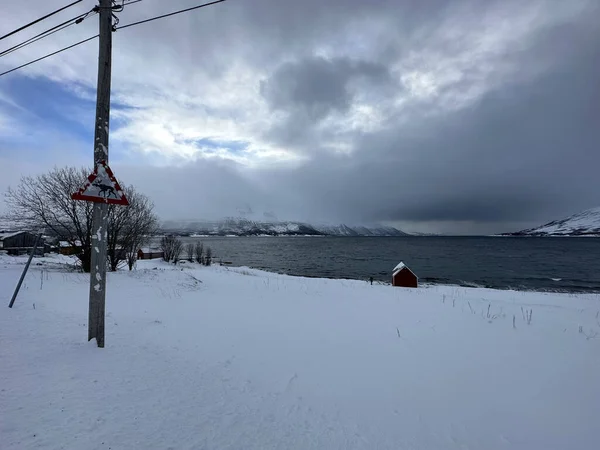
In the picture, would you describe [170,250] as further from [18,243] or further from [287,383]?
[287,383]

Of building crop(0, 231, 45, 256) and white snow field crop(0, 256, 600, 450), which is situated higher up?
building crop(0, 231, 45, 256)

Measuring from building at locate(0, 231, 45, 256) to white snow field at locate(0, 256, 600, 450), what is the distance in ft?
113

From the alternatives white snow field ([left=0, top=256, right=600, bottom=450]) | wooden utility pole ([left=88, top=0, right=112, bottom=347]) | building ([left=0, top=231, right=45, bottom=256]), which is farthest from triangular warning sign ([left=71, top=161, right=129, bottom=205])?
building ([left=0, top=231, right=45, bottom=256])

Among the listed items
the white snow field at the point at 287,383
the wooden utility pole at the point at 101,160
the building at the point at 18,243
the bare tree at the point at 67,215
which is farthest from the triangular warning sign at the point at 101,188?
the building at the point at 18,243

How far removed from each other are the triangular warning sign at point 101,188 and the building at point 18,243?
125ft

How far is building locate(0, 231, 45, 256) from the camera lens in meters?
33.6

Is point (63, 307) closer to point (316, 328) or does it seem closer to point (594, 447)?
point (316, 328)

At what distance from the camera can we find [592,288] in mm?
32438

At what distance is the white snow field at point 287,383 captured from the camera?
3.24 m

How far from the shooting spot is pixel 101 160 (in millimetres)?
4934

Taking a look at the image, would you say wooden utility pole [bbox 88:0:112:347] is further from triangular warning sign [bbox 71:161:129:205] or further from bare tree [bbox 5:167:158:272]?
bare tree [bbox 5:167:158:272]

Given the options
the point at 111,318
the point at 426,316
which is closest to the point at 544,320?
the point at 426,316

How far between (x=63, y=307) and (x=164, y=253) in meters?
37.5

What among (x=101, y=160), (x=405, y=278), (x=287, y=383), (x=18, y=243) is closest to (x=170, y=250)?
(x=18, y=243)
